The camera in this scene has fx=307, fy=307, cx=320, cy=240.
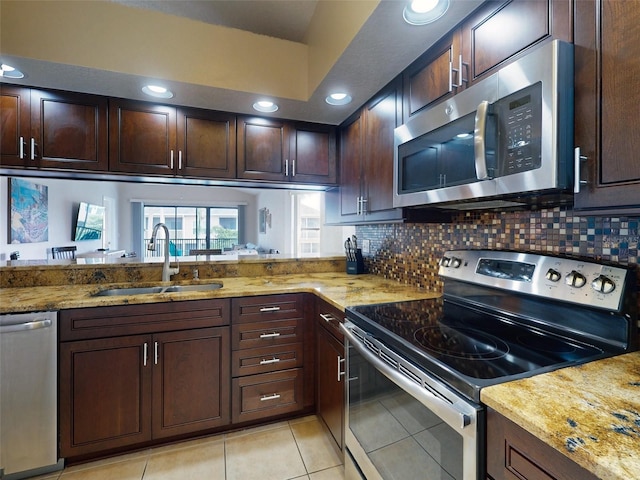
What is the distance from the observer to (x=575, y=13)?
86cm

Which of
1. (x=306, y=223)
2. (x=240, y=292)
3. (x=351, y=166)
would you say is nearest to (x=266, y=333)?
(x=240, y=292)

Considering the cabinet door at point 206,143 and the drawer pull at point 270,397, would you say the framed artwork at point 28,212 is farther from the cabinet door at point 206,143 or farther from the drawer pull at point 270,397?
the drawer pull at point 270,397

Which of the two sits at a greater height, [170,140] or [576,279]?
[170,140]

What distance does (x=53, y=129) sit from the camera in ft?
6.05

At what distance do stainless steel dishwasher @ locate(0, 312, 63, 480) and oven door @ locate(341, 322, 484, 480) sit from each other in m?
1.50

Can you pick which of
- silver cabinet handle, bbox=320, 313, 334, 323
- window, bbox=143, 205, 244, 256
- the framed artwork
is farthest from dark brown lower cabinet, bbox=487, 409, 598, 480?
window, bbox=143, 205, 244, 256

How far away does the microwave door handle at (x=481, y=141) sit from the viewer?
1.02m

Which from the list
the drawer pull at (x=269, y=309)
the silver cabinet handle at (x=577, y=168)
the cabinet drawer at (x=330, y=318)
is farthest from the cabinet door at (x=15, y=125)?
the silver cabinet handle at (x=577, y=168)

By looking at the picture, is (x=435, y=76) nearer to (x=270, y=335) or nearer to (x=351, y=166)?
(x=351, y=166)

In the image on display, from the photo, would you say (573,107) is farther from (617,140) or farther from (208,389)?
(208,389)

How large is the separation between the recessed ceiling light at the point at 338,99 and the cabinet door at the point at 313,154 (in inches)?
15.9

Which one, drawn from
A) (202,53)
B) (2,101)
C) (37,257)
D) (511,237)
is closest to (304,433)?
(511,237)

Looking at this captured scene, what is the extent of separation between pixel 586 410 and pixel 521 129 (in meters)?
0.77

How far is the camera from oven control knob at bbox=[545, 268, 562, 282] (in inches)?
42.6
